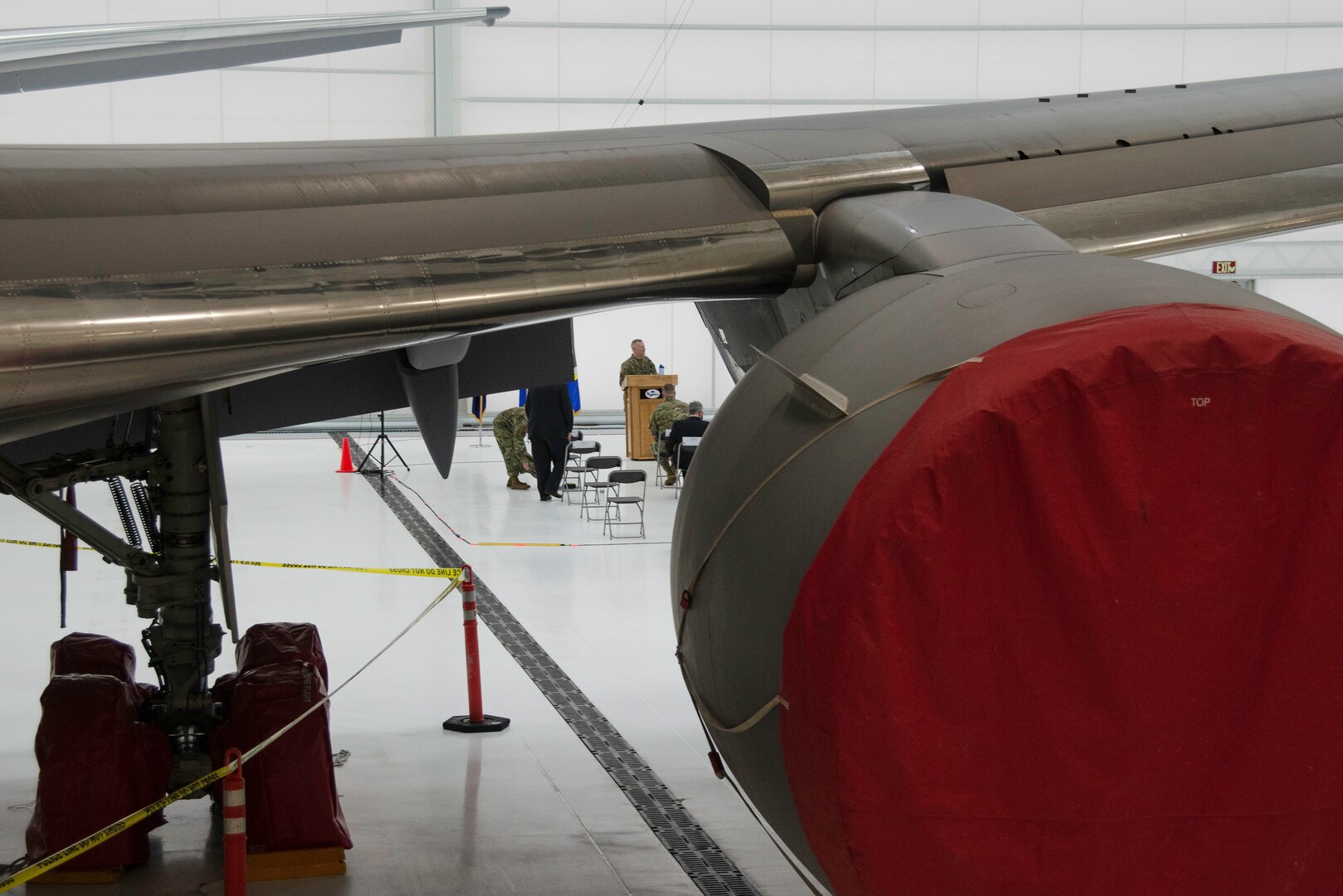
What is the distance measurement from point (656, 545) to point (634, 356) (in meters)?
7.61

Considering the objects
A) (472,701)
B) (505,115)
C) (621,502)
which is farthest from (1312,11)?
(472,701)

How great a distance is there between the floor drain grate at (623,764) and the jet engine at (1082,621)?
3.13 meters

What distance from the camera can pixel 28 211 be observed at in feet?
10.6

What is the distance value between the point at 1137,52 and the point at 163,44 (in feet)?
75.7

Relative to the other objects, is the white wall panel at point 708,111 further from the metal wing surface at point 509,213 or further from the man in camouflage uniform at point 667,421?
the metal wing surface at point 509,213

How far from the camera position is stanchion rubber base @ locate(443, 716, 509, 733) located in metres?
7.88

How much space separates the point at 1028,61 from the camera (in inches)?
1108

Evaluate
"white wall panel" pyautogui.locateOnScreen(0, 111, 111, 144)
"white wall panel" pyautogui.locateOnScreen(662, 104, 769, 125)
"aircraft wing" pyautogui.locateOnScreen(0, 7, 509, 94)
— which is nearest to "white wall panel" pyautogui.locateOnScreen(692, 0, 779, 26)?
"white wall panel" pyautogui.locateOnScreen(662, 104, 769, 125)

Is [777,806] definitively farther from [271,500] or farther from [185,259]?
[271,500]

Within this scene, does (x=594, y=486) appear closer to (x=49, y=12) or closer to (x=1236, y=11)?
(x=49, y=12)

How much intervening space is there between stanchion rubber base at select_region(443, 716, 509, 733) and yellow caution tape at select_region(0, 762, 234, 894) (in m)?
2.22

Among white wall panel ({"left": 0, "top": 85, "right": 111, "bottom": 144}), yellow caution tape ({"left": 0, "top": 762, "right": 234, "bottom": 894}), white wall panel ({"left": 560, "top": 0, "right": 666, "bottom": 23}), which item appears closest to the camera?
yellow caution tape ({"left": 0, "top": 762, "right": 234, "bottom": 894})

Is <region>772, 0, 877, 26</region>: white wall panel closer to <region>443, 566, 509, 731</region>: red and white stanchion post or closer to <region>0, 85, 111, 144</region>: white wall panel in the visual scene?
<region>0, 85, 111, 144</region>: white wall panel

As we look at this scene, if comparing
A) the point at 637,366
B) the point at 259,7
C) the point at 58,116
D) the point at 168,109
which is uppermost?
the point at 259,7
